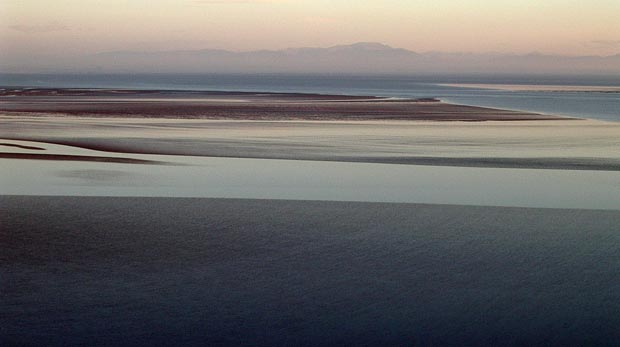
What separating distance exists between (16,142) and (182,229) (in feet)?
35.3

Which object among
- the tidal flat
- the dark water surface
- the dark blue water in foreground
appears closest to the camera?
the dark water surface

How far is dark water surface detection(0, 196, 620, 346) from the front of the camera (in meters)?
6.27

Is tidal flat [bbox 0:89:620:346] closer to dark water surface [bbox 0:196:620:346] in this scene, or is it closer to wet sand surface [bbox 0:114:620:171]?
dark water surface [bbox 0:196:620:346]

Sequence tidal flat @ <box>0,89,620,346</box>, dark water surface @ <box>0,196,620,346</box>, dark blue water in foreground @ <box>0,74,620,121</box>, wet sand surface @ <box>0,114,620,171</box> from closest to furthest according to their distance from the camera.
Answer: dark water surface @ <box>0,196,620,346</box> < tidal flat @ <box>0,89,620,346</box> < wet sand surface @ <box>0,114,620,171</box> < dark blue water in foreground @ <box>0,74,620,121</box>

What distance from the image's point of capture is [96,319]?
6.42 metres

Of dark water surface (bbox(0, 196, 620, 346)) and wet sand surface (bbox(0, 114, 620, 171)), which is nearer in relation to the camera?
dark water surface (bbox(0, 196, 620, 346))

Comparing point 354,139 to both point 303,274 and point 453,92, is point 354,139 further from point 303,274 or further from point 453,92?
point 453,92

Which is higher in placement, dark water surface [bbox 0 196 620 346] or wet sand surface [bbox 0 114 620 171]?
dark water surface [bbox 0 196 620 346]

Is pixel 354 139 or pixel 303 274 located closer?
pixel 303 274

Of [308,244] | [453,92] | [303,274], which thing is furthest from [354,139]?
[453,92]

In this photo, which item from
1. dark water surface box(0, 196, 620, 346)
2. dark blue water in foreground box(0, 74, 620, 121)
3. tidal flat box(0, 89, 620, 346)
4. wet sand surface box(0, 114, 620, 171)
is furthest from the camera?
dark blue water in foreground box(0, 74, 620, 121)

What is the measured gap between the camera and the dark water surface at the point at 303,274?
20.6 feet

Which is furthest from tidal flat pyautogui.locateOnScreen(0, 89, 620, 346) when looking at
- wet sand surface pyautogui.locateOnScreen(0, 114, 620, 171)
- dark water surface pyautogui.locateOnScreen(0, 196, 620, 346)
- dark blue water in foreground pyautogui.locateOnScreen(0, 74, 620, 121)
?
dark blue water in foreground pyautogui.locateOnScreen(0, 74, 620, 121)

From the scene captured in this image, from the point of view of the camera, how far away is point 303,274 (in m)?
7.71
